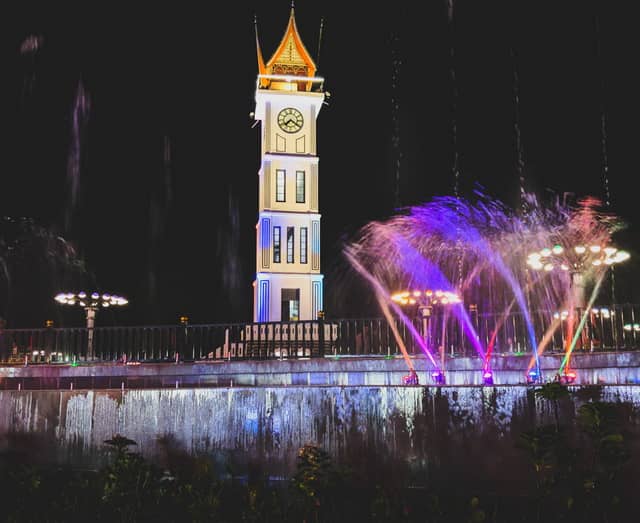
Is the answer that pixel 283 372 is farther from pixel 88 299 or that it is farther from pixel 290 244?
pixel 290 244

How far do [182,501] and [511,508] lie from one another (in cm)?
348

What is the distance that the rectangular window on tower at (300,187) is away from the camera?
32.8 metres

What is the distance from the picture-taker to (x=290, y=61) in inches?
1367

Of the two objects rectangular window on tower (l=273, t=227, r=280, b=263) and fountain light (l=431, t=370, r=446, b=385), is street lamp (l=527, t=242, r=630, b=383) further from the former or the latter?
rectangular window on tower (l=273, t=227, r=280, b=263)

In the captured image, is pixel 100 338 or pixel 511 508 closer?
pixel 511 508

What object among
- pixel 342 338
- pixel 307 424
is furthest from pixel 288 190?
pixel 307 424

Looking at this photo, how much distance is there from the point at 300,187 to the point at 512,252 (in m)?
16.0

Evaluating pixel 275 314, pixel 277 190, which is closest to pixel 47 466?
pixel 275 314

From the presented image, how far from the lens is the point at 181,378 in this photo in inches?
451

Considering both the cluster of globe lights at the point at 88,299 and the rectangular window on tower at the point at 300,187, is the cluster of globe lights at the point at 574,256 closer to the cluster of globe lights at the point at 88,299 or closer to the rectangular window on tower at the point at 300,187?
the cluster of globe lights at the point at 88,299

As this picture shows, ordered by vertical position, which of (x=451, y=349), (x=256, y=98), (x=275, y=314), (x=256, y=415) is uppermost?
(x=256, y=98)

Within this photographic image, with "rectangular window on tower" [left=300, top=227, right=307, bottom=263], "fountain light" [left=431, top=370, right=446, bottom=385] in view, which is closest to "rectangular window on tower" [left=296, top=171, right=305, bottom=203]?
"rectangular window on tower" [left=300, top=227, right=307, bottom=263]

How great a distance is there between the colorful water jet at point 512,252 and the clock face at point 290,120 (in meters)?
7.85

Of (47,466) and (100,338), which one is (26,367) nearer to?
(100,338)
